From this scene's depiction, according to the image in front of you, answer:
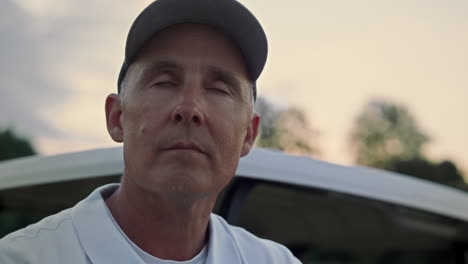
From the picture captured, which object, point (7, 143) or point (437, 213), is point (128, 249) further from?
point (7, 143)

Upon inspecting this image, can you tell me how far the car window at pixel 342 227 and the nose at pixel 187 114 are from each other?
148cm

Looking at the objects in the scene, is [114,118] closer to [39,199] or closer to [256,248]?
[256,248]

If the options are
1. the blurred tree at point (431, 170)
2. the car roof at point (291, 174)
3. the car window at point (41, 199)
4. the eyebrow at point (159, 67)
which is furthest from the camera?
the blurred tree at point (431, 170)

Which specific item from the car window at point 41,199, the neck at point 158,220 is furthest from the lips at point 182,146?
the car window at point 41,199

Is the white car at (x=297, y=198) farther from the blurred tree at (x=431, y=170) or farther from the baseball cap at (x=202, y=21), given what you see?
the blurred tree at (x=431, y=170)

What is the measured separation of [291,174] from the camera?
9.36ft

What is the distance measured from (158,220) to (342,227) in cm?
390

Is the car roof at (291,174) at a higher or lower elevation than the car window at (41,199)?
higher

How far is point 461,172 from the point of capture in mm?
29844

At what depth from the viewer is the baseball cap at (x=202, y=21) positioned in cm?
160

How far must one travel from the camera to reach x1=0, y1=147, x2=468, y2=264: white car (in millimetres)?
2850

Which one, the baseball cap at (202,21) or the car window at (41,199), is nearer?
the baseball cap at (202,21)

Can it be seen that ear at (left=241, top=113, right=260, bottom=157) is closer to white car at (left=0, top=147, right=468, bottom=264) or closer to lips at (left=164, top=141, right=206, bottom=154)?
lips at (left=164, top=141, right=206, bottom=154)

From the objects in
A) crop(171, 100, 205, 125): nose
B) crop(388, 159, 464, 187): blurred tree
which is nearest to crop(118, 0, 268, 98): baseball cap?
crop(171, 100, 205, 125): nose
